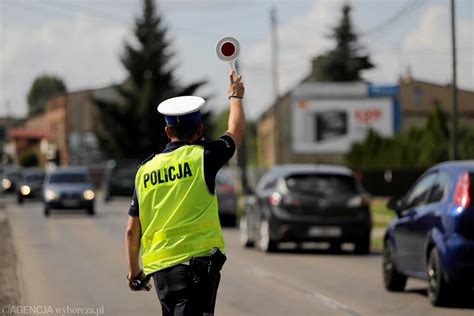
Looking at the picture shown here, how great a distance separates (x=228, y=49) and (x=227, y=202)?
26615 millimetres

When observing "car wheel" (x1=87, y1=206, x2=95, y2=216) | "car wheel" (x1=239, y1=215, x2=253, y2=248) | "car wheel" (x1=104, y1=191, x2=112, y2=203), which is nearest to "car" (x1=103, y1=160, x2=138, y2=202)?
"car wheel" (x1=104, y1=191, x2=112, y2=203)

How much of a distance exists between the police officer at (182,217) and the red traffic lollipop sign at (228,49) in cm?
53

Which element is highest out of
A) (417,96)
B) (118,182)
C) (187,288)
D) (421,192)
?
(187,288)

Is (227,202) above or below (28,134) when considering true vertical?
above

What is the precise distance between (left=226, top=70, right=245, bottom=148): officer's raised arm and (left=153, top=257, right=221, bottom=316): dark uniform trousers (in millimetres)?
716

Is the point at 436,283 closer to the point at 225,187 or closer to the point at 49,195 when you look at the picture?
the point at 225,187

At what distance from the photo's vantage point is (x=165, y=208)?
268 inches

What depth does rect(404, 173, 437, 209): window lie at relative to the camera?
14531 mm

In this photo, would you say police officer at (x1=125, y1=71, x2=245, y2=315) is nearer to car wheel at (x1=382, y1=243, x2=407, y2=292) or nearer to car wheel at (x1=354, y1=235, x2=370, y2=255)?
car wheel at (x1=382, y1=243, x2=407, y2=292)

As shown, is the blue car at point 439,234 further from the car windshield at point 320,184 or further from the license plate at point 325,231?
the car windshield at point 320,184

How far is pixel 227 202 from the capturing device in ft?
111

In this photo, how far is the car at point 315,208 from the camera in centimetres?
2194

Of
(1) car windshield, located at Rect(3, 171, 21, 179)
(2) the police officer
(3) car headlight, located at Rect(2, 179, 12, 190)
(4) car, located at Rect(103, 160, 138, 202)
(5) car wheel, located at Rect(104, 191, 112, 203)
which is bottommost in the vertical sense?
(3) car headlight, located at Rect(2, 179, 12, 190)

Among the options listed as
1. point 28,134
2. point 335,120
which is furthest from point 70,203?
point 28,134
